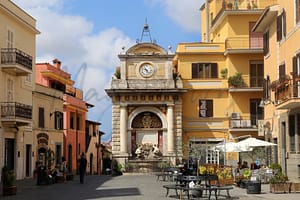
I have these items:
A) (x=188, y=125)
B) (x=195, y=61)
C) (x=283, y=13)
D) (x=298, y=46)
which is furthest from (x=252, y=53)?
(x=298, y=46)

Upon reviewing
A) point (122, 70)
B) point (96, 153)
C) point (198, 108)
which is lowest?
point (96, 153)

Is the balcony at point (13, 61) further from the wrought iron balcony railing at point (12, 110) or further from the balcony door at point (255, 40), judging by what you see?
the balcony door at point (255, 40)

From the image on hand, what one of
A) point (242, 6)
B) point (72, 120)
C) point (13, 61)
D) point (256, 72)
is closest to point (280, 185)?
point (13, 61)

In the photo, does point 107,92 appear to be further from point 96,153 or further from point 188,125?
point 96,153

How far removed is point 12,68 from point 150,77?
1702 centimetres

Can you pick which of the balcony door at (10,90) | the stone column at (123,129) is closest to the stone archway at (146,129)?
the stone column at (123,129)

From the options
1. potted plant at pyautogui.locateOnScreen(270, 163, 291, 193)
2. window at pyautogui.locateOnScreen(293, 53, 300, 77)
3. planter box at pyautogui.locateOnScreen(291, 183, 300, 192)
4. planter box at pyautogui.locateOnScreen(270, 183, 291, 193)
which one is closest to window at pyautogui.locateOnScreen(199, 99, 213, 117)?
window at pyautogui.locateOnScreen(293, 53, 300, 77)

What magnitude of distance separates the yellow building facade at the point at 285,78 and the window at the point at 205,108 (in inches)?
536

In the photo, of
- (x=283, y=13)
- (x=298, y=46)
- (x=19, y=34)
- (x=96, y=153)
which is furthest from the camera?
(x=96, y=153)

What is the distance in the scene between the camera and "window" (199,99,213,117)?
163ft

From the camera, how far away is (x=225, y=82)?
49344 mm

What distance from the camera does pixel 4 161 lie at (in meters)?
34.5

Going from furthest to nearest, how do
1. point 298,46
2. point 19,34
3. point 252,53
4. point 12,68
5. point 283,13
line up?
point 252,53, point 19,34, point 12,68, point 283,13, point 298,46

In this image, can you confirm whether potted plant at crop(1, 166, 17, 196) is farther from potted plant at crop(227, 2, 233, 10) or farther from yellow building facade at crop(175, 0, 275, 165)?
potted plant at crop(227, 2, 233, 10)
